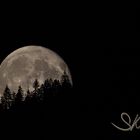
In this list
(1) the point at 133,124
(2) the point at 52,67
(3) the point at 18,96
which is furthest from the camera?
(2) the point at 52,67

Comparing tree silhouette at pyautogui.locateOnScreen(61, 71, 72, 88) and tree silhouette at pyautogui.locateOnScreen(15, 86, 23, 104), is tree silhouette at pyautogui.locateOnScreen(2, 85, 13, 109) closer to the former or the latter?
tree silhouette at pyautogui.locateOnScreen(15, 86, 23, 104)

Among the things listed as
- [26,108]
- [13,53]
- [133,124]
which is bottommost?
[133,124]

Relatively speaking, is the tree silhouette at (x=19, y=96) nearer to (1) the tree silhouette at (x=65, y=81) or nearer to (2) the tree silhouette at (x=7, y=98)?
(2) the tree silhouette at (x=7, y=98)

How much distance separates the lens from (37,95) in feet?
77.7

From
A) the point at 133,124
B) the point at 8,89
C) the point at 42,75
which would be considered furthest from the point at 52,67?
the point at 133,124

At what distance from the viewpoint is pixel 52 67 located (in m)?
25.5

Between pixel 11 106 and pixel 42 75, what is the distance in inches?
94.7

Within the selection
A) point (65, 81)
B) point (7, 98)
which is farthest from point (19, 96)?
point (65, 81)

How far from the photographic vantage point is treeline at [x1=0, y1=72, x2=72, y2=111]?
23.6 meters

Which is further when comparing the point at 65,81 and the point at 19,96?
the point at 65,81

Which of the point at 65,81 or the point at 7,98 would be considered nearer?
the point at 7,98

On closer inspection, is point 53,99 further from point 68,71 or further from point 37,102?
point 68,71

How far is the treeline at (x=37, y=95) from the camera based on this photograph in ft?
77.6

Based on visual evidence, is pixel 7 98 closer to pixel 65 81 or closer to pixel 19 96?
pixel 19 96
